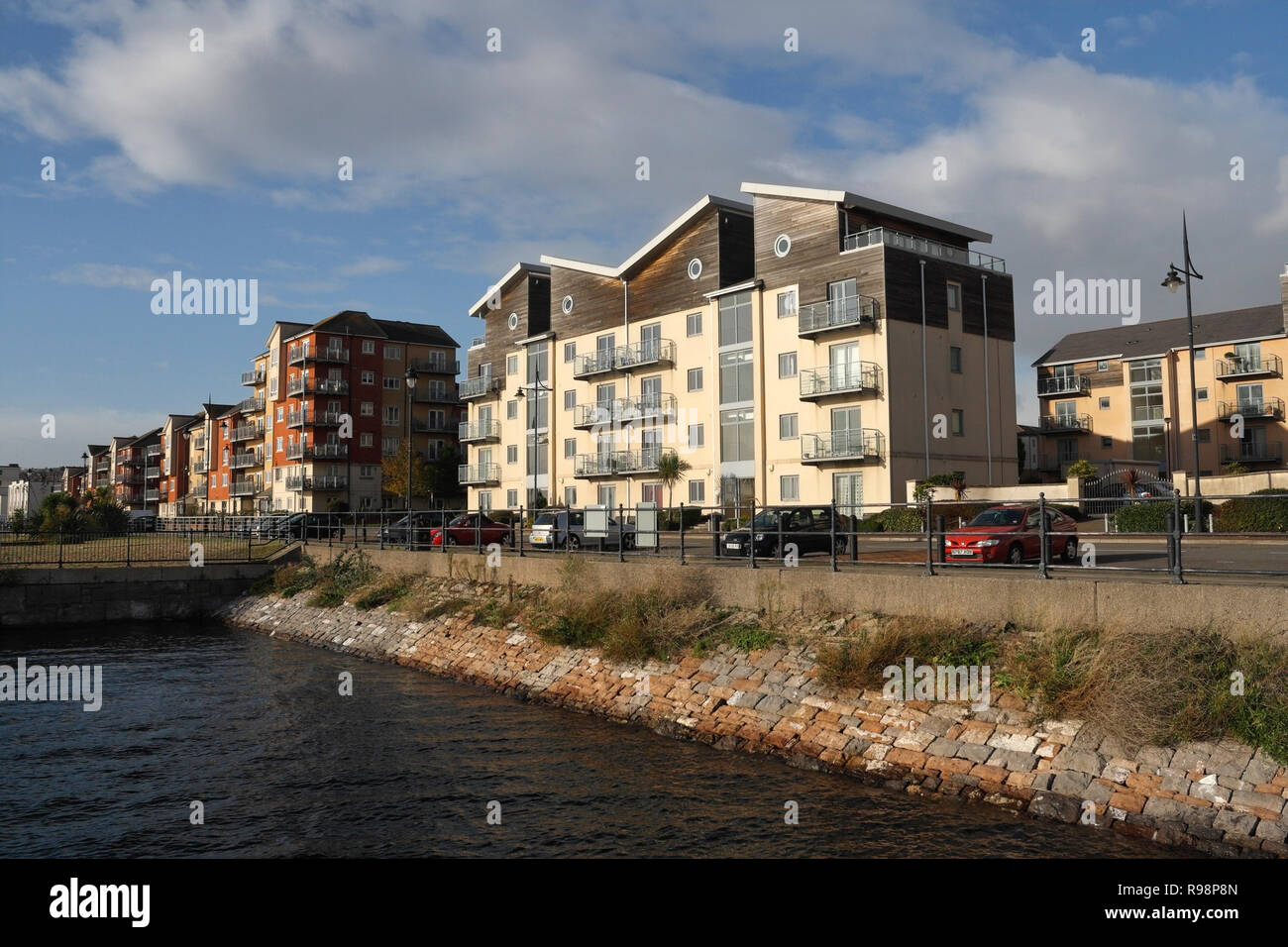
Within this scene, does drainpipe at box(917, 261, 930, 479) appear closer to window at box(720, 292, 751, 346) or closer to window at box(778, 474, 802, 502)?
window at box(778, 474, 802, 502)

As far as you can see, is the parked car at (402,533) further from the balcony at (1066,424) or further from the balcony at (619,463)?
the balcony at (1066,424)

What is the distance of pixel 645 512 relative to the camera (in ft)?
79.3

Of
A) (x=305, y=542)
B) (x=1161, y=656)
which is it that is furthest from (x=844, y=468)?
(x=1161, y=656)

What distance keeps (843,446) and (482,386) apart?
29.2 metres

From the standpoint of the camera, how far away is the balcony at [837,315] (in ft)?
133

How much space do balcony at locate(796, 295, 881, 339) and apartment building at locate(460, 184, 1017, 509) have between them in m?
0.06

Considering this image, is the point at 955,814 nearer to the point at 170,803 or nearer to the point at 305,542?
the point at 170,803

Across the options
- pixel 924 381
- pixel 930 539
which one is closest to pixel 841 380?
pixel 924 381

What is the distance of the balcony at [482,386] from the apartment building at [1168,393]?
1562 inches

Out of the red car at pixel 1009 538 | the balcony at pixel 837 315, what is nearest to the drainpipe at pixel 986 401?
the balcony at pixel 837 315

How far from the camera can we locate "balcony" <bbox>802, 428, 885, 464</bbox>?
4072 centimetres

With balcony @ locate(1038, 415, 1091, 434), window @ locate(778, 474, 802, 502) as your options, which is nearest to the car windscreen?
window @ locate(778, 474, 802, 502)

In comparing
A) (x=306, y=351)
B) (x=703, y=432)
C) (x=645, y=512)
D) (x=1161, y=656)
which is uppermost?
(x=306, y=351)
